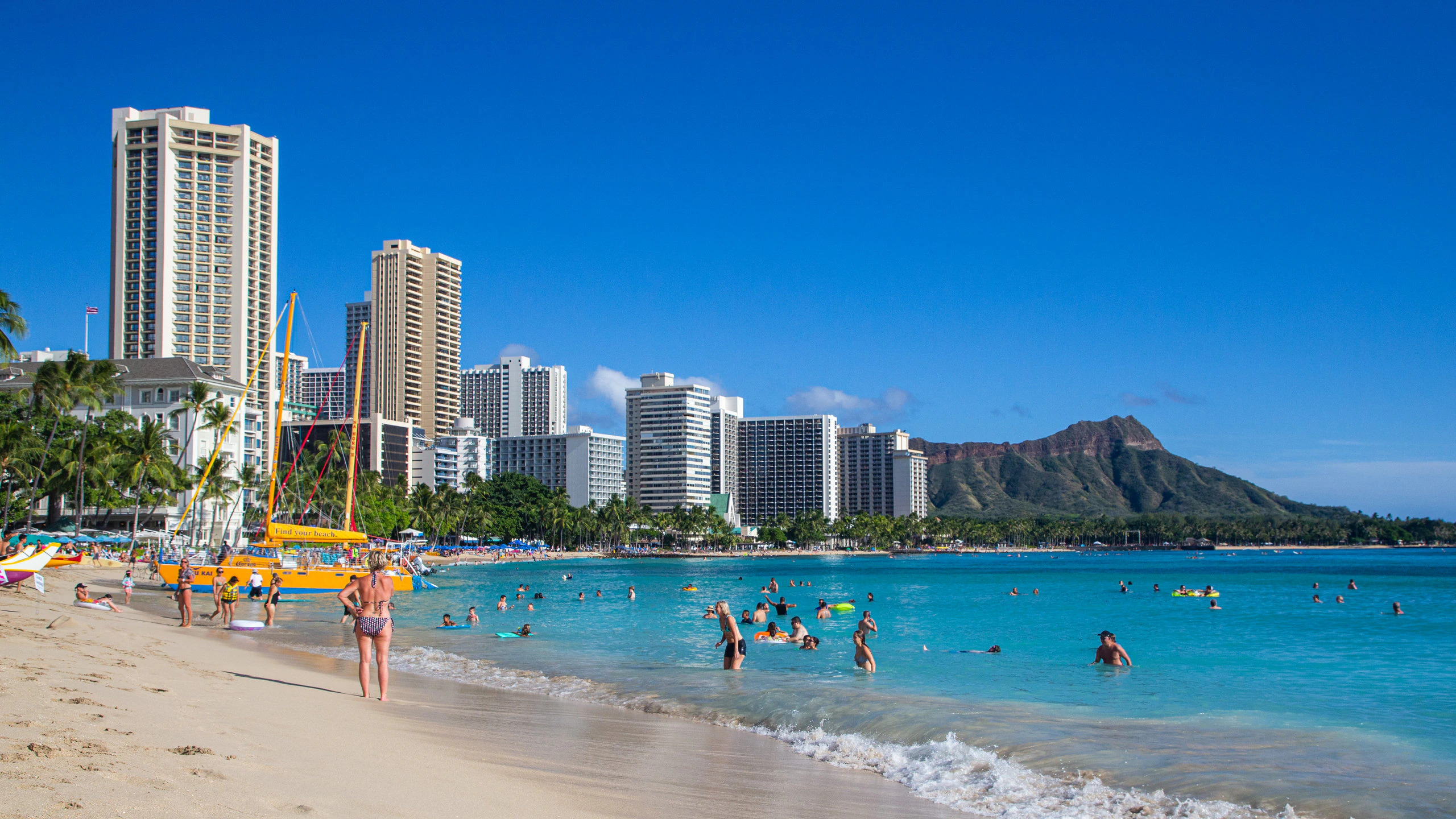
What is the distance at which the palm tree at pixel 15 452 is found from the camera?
5062cm

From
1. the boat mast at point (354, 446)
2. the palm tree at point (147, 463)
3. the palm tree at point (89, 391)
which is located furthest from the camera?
the palm tree at point (147, 463)

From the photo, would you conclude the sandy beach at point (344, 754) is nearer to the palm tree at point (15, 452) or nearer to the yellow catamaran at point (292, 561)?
the yellow catamaran at point (292, 561)

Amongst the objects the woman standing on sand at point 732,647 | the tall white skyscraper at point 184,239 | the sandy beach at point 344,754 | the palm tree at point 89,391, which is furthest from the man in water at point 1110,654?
the tall white skyscraper at point 184,239

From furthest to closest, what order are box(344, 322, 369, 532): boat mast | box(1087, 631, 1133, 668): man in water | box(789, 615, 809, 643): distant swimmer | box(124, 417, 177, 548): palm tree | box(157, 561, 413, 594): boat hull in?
box(124, 417, 177, 548): palm tree
box(344, 322, 369, 532): boat mast
box(157, 561, 413, 594): boat hull
box(789, 615, 809, 643): distant swimmer
box(1087, 631, 1133, 668): man in water

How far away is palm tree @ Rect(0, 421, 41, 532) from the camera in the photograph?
50.6 meters

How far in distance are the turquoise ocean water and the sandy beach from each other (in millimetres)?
1385

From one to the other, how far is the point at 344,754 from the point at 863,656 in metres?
13.9

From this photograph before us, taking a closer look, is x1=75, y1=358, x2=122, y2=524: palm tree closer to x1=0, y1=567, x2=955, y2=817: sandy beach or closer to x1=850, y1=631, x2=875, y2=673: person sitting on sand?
x1=0, y1=567, x2=955, y2=817: sandy beach

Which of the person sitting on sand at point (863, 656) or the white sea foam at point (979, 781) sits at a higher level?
the white sea foam at point (979, 781)

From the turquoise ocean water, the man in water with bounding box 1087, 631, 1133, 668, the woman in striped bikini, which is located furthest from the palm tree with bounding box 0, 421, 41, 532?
the man in water with bounding box 1087, 631, 1133, 668

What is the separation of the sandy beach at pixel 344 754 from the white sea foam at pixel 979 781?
38 cm

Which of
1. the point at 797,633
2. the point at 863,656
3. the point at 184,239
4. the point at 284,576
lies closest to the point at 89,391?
the point at 284,576

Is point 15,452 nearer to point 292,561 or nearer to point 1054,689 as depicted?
Result: point 292,561

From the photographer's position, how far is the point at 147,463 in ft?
203
